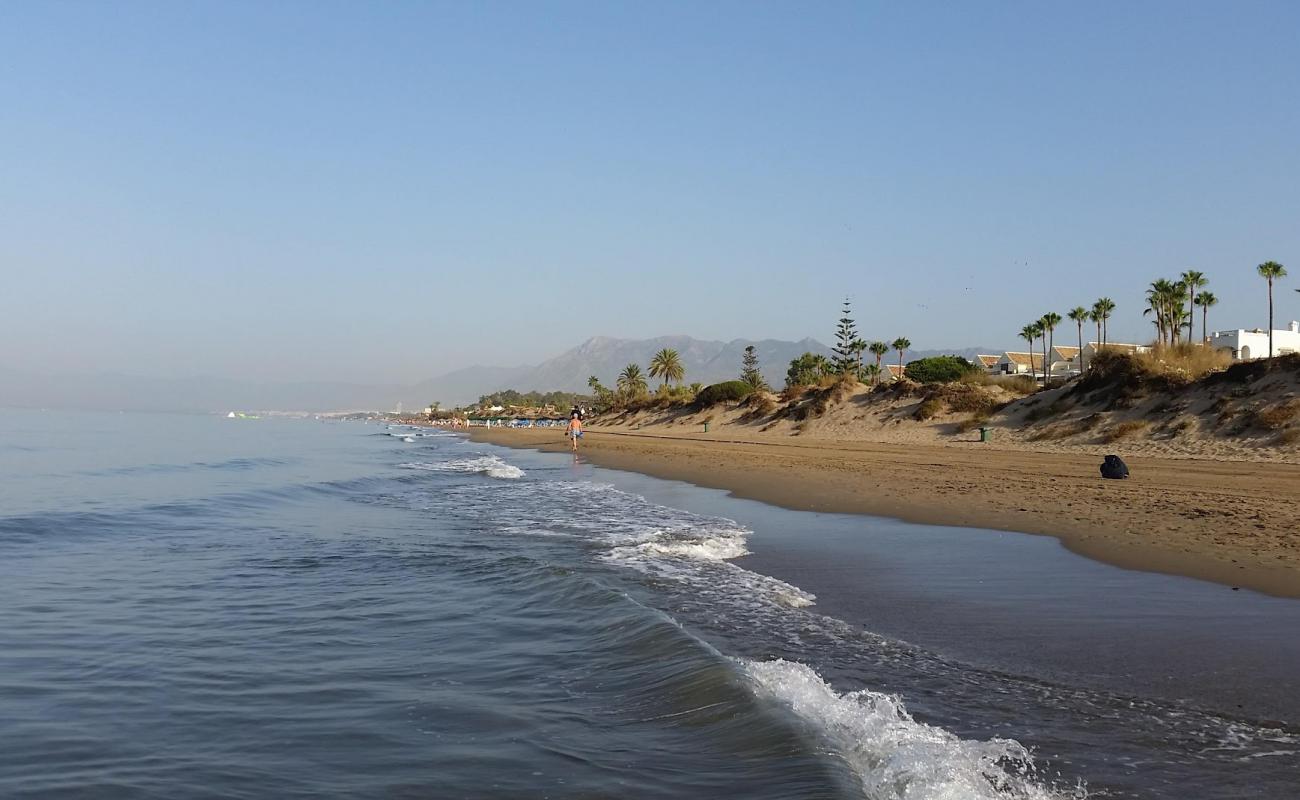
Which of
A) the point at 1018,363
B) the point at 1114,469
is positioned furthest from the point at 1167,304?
the point at 1114,469

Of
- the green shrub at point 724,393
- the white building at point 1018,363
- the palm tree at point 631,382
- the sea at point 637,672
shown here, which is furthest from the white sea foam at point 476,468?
the palm tree at point 631,382

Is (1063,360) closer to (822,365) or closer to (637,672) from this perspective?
(822,365)

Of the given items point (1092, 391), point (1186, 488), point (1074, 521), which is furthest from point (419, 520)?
point (1092, 391)

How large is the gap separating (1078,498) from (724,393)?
2176 inches

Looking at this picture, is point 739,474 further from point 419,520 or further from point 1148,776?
point 1148,776

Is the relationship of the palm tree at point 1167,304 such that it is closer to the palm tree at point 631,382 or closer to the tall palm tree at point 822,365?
the tall palm tree at point 822,365

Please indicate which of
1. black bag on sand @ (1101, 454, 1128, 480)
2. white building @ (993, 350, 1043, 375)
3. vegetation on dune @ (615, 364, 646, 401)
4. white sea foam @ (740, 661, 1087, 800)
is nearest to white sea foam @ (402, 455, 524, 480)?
black bag on sand @ (1101, 454, 1128, 480)

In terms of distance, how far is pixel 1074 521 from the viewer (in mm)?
13969

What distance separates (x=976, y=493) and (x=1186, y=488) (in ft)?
13.4

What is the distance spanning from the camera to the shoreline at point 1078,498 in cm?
1056

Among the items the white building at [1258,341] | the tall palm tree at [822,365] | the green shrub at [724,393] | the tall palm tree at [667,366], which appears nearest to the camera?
the white building at [1258,341]

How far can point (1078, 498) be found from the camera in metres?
16.9

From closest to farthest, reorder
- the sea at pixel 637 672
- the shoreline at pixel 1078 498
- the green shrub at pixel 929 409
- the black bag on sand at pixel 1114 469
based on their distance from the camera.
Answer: the sea at pixel 637 672
the shoreline at pixel 1078 498
the black bag on sand at pixel 1114 469
the green shrub at pixel 929 409

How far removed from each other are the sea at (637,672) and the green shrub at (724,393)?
5850 centimetres
